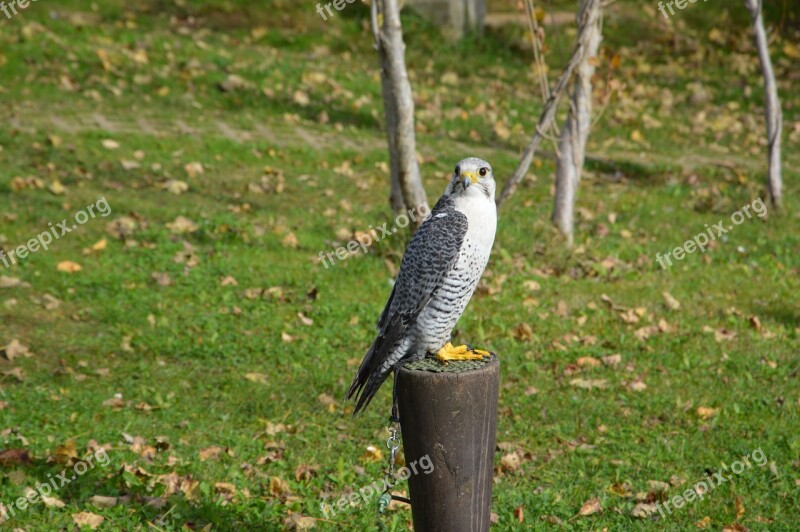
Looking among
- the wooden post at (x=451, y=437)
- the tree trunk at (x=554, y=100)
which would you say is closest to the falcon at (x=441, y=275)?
the wooden post at (x=451, y=437)

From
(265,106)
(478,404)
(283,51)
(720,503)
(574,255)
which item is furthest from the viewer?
(283,51)

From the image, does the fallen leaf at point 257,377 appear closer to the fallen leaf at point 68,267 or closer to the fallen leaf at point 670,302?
the fallen leaf at point 68,267

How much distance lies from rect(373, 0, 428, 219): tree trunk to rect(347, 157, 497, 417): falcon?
3609 mm

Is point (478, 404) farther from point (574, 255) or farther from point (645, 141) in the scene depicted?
point (645, 141)

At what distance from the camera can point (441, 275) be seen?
13.2 ft

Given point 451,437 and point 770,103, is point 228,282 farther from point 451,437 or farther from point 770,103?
point 770,103

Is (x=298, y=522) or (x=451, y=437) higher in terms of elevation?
(x=451, y=437)

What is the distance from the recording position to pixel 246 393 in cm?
607

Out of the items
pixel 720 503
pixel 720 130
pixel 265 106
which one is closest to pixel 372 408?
pixel 720 503

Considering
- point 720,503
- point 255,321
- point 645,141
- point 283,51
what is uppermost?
point 283,51

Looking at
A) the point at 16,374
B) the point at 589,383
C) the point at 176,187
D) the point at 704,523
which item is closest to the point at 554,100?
the point at 589,383

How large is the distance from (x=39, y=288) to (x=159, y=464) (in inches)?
119

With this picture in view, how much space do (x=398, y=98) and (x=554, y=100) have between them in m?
1.34

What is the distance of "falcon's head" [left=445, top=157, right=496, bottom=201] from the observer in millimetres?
3926
